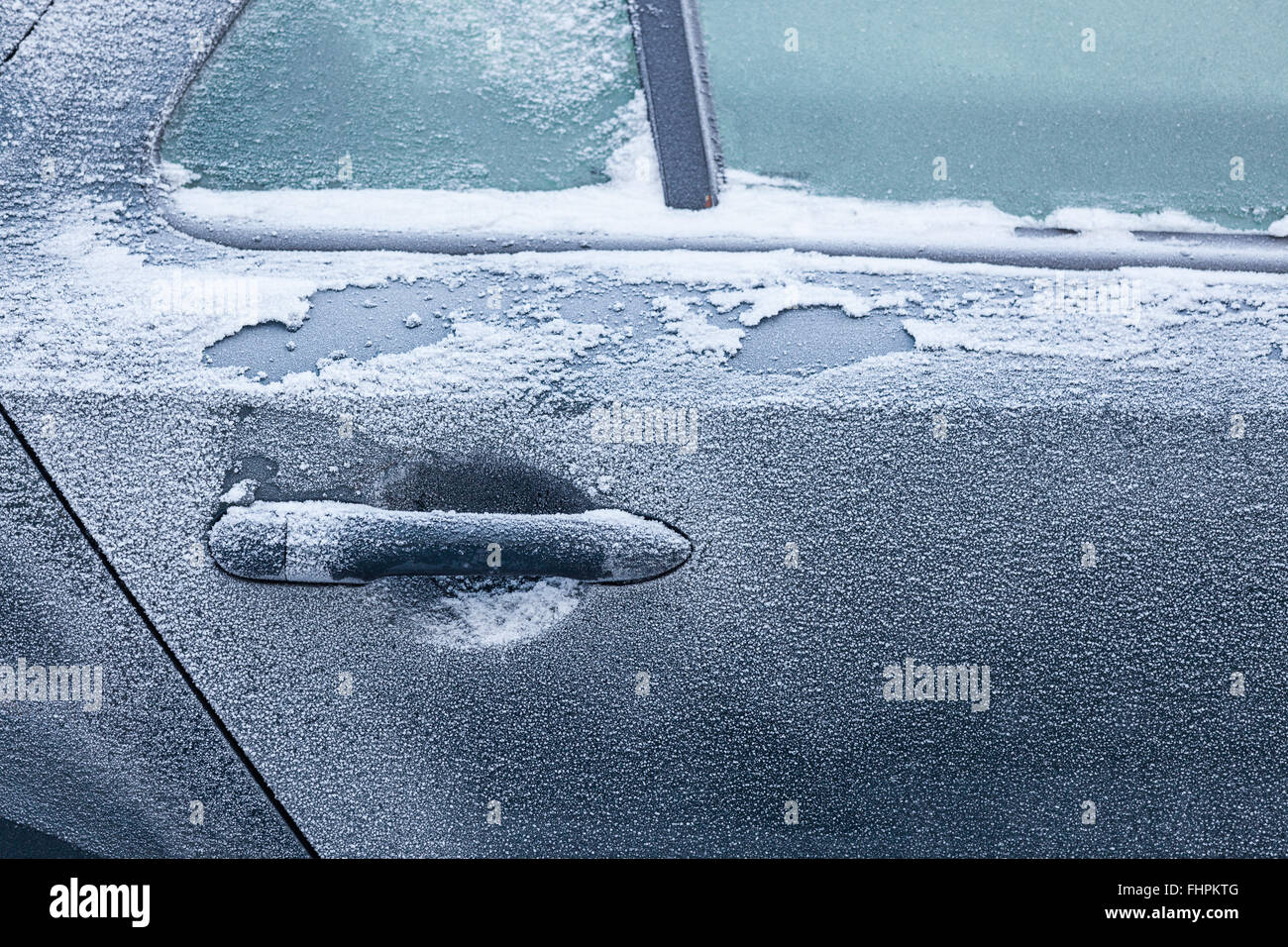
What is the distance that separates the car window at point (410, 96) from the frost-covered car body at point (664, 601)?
222 millimetres

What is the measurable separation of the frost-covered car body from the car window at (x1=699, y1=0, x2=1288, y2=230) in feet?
0.89

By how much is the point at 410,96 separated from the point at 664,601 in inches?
29.1

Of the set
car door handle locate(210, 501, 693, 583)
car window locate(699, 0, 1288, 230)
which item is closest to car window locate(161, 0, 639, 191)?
car window locate(699, 0, 1288, 230)

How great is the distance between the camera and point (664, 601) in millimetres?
1013

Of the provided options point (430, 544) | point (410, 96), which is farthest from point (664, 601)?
point (410, 96)

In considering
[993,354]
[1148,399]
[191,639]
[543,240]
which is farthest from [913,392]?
[191,639]

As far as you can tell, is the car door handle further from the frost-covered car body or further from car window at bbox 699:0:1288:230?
car window at bbox 699:0:1288:230

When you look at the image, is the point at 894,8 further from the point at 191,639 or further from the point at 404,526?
the point at 191,639

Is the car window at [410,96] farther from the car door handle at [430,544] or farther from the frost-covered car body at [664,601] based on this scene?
the car door handle at [430,544]

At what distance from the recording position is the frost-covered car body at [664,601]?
1.01 metres

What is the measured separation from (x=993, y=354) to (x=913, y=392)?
0.37 feet

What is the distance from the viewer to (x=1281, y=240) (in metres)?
1.16

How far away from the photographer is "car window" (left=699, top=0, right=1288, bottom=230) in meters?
1.16

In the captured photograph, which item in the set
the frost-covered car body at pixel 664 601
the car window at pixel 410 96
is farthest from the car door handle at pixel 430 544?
the car window at pixel 410 96
